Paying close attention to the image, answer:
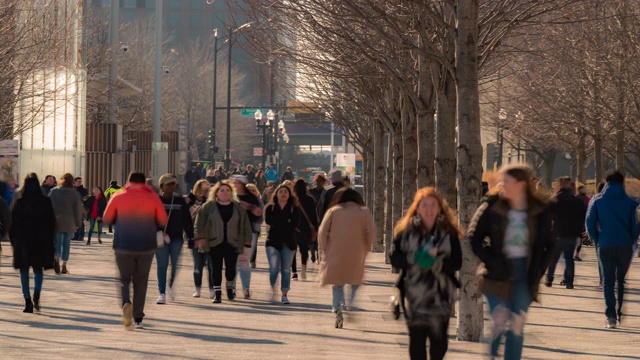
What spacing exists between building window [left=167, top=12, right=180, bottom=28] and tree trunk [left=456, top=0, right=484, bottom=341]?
143 metres

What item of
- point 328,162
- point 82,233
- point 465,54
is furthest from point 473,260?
point 328,162

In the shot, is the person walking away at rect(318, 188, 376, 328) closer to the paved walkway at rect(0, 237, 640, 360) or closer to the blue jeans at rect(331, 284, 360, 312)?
the blue jeans at rect(331, 284, 360, 312)

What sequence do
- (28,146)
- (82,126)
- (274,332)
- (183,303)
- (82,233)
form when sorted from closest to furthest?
(274,332) < (183,303) < (82,233) < (28,146) < (82,126)

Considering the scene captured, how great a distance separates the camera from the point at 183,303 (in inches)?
707

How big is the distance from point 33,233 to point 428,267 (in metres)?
7.93

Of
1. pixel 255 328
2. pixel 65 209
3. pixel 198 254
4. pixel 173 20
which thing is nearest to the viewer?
pixel 255 328

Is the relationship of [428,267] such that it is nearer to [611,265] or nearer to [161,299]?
[611,265]

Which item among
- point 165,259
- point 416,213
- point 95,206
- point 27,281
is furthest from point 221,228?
point 95,206

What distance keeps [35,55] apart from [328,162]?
76716mm

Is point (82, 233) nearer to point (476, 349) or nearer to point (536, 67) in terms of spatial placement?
point (536, 67)

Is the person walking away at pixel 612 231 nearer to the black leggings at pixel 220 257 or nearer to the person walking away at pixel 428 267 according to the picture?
the black leggings at pixel 220 257

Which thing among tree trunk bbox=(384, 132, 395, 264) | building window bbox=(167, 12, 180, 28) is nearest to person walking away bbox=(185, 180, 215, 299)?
tree trunk bbox=(384, 132, 395, 264)

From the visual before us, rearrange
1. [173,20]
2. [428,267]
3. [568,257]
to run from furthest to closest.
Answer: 1. [173,20]
2. [568,257]
3. [428,267]

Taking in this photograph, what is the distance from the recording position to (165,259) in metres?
17.7
